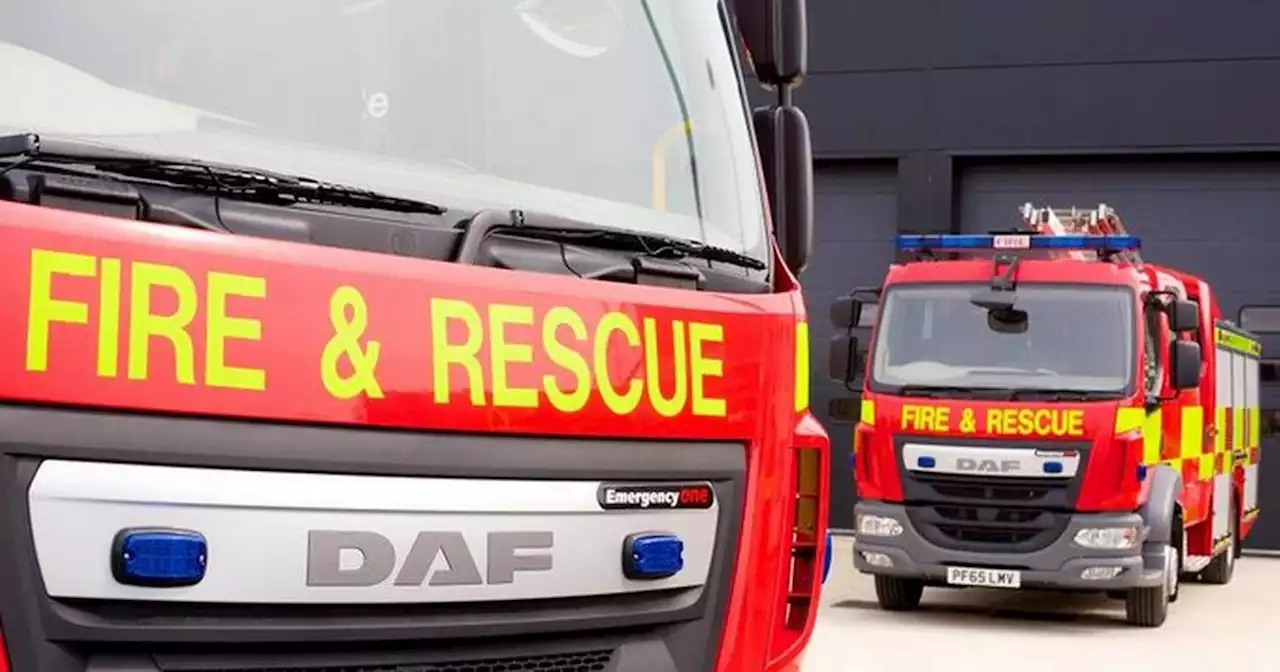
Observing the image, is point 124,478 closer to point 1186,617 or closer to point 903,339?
point 903,339

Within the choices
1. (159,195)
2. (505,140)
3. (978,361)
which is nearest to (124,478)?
(159,195)

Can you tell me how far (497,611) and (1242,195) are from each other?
17842mm

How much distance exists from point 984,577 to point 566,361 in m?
9.54

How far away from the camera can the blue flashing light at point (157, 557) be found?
9.80 feet

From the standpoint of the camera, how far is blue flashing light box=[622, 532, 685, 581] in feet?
12.2

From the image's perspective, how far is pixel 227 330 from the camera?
3088mm

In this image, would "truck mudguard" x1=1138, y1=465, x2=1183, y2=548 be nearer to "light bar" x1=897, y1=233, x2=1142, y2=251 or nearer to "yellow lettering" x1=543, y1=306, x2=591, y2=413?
"light bar" x1=897, y1=233, x2=1142, y2=251

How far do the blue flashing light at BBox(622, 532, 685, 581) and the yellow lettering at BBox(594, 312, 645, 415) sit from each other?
0.24 metres

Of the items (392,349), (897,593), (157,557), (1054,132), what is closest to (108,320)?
(157,557)

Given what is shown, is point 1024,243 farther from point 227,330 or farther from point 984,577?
point 227,330

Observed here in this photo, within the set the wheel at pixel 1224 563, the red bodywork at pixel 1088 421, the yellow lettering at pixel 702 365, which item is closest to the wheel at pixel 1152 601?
the red bodywork at pixel 1088 421

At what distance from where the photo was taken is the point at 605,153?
413 cm

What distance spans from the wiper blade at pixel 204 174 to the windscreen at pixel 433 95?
43 mm

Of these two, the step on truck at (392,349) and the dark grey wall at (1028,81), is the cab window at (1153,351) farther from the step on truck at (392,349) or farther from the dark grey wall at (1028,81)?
the step on truck at (392,349)
